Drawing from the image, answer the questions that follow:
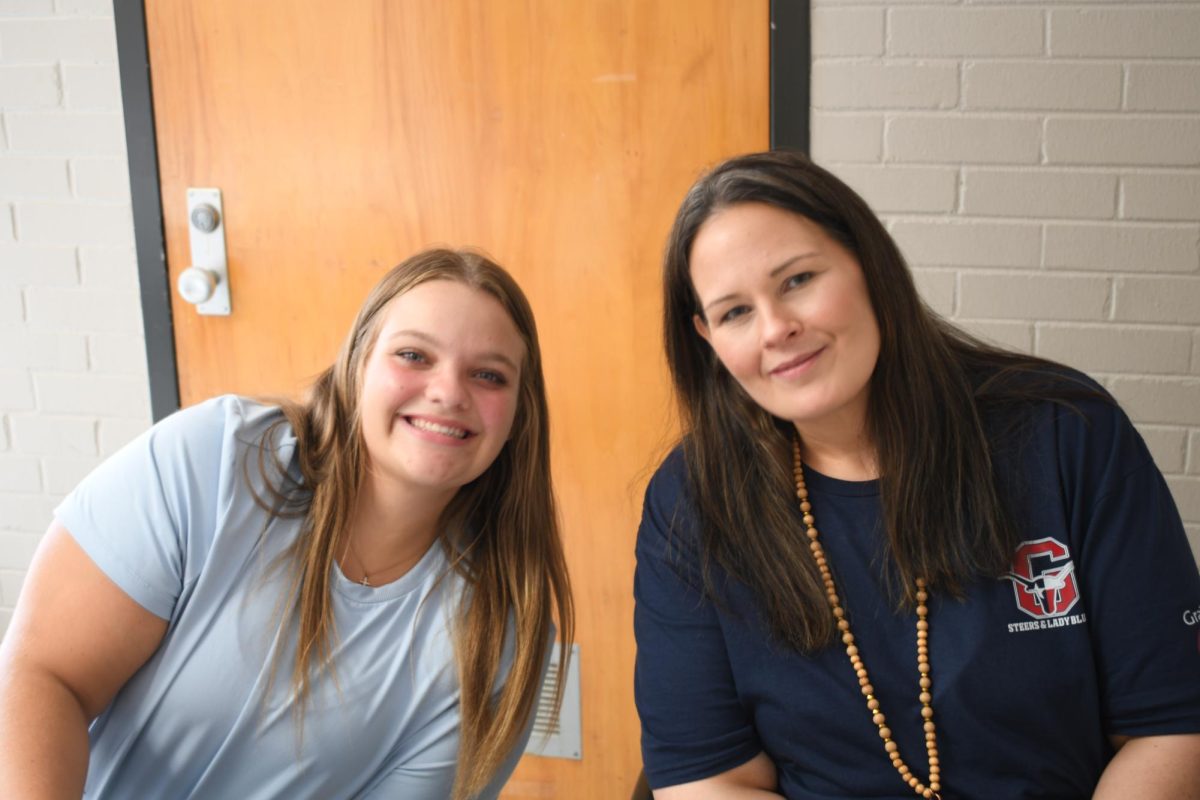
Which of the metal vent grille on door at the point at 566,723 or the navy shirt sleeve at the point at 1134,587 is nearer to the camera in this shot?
the navy shirt sleeve at the point at 1134,587

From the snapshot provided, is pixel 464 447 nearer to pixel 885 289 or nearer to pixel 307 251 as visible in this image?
pixel 885 289

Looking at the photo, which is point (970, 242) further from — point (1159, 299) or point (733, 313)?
point (733, 313)

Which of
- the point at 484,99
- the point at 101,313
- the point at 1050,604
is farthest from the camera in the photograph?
Result: the point at 101,313

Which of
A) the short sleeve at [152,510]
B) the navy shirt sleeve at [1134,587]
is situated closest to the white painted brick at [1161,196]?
the navy shirt sleeve at [1134,587]

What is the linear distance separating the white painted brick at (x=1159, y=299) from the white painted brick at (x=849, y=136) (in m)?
0.54

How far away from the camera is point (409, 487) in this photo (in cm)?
144

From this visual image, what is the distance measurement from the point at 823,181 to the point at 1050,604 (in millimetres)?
570

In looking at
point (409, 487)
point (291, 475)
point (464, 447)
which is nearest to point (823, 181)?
point (464, 447)

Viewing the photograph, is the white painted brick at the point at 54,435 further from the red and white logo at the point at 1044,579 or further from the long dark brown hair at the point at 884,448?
the red and white logo at the point at 1044,579

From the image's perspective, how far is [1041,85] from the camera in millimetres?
2045

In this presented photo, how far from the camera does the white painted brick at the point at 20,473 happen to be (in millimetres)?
2525

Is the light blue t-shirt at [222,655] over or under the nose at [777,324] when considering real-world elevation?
under

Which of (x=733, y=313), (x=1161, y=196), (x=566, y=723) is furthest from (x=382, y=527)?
(x=1161, y=196)

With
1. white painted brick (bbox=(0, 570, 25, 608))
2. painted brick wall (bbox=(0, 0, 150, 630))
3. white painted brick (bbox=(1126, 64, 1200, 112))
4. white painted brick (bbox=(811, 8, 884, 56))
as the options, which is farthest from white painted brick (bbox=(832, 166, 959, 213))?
white painted brick (bbox=(0, 570, 25, 608))
